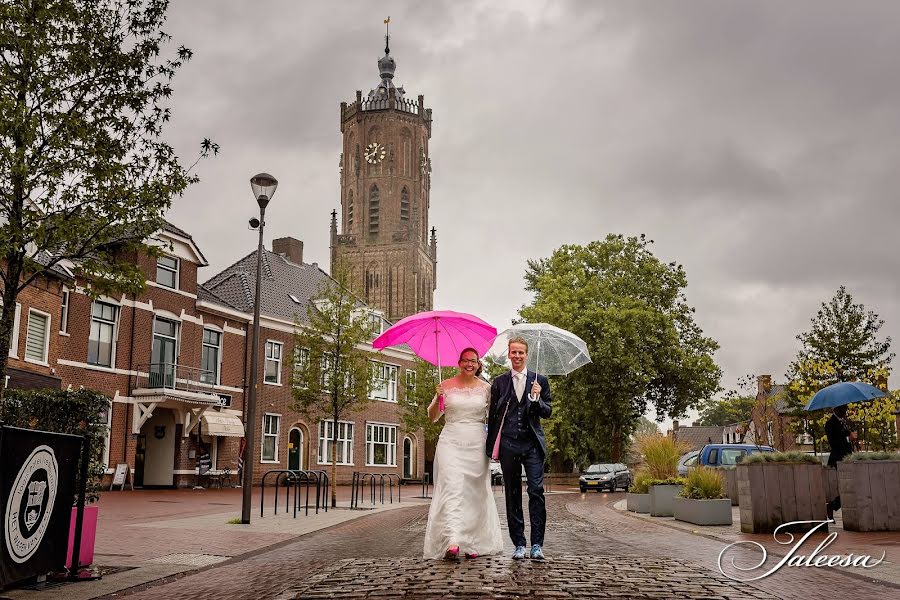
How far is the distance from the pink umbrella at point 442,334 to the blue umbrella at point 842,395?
751cm

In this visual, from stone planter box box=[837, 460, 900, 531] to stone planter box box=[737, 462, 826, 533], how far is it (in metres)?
0.61

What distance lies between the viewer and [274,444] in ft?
118

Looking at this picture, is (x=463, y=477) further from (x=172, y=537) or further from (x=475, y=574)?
(x=172, y=537)

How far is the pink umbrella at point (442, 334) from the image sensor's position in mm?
8578

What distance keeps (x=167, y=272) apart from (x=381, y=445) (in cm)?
1636

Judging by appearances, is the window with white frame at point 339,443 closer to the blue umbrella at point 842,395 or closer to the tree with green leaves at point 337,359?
the tree with green leaves at point 337,359

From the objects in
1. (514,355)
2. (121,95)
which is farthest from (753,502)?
(121,95)

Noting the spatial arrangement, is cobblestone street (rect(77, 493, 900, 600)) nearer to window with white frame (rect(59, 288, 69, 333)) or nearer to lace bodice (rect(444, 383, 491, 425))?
lace bodice (rect(444, 383, 491, 425))

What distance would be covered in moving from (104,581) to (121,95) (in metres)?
5.27

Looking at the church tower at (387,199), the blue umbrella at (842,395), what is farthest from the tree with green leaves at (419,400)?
the church tower at (387,199)

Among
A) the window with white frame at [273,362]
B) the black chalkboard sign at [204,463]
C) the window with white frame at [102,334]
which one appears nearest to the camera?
the window with white frame at [102,334]

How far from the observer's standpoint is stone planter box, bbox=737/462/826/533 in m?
11.1

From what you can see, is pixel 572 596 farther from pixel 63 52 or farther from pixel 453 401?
pixel 63 52

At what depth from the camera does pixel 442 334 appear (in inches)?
346
